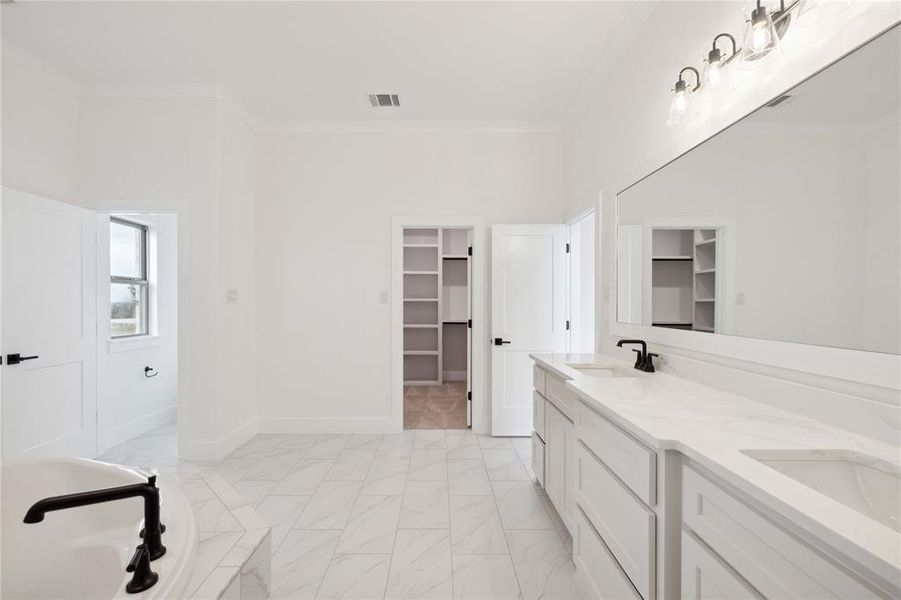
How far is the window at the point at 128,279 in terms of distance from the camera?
12.3 ft

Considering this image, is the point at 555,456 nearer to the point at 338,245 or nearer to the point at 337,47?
the point at 338,245

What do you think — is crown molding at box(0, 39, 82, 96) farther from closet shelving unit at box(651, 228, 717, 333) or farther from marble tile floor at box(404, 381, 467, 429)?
closet shelving unit at box(651, 228, 717, 333)

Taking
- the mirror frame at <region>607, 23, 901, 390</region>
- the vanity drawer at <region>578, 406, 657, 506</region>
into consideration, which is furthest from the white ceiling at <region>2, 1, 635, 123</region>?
the vanity drawer at <region>578, 406, 657, 506</region>

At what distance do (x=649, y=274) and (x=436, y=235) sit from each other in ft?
14.1

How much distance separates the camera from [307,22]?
8.07ft

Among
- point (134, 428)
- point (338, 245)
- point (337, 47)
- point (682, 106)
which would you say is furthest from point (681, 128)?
point (134, 428)

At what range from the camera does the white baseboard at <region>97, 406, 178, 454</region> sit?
10.9ft

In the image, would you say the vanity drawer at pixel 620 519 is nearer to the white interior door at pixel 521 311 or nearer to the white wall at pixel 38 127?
the white interior door at pixel 521 311

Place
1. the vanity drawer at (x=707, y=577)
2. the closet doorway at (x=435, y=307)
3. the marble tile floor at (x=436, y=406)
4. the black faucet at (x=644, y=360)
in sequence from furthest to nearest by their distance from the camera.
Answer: the closet doorway at (x=435, y=307) < the marble tile floor at (x=436, y=406) < the black faucet at (x=644, y=360) < the vanity drawer at (x=707, y=577)

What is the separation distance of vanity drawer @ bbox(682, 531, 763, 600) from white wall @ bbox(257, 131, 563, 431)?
3077 millimetres

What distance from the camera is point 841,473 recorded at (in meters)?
0.97

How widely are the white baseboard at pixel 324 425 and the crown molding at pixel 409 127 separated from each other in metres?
2.84

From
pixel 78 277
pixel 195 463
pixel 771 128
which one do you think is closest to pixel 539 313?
pixel 771 128

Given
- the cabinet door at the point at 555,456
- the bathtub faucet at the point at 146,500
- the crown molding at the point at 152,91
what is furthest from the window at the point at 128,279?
the cabinet door at the point at 555,456
